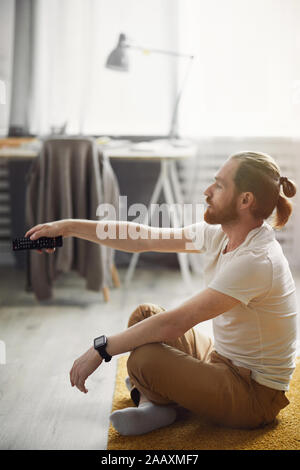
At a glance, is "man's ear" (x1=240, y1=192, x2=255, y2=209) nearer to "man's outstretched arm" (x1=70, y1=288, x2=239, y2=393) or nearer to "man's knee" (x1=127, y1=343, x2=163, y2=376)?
"man's outstretched arm" (x1=70, y1=288, x2=239, y2=393)

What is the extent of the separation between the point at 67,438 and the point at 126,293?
53.8 inches

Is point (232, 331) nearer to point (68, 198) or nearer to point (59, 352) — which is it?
point (59, 352)

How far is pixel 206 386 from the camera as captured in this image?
4.28 ft

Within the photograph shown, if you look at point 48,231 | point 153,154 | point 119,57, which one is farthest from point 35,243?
point 119,57

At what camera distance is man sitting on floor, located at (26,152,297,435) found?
1229 millimetres

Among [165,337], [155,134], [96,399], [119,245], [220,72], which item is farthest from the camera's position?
[155,134]

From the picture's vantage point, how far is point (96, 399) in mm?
1624

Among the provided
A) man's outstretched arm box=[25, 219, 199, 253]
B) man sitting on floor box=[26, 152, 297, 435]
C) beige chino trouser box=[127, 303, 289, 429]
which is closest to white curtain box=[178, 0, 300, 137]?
man's outstretched arm box=[25, 219, 199, 253]

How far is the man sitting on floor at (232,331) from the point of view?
48.4 inches

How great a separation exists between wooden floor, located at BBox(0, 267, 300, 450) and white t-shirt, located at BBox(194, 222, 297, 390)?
0.46 m

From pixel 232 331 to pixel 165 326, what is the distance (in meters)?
0.23

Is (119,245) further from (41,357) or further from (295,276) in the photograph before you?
(295,276)

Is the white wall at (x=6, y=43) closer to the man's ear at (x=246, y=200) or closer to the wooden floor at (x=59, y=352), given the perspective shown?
the wooden floor at (x=59, y=352)

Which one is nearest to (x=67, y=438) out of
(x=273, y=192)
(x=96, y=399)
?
(x=96, y=399)
